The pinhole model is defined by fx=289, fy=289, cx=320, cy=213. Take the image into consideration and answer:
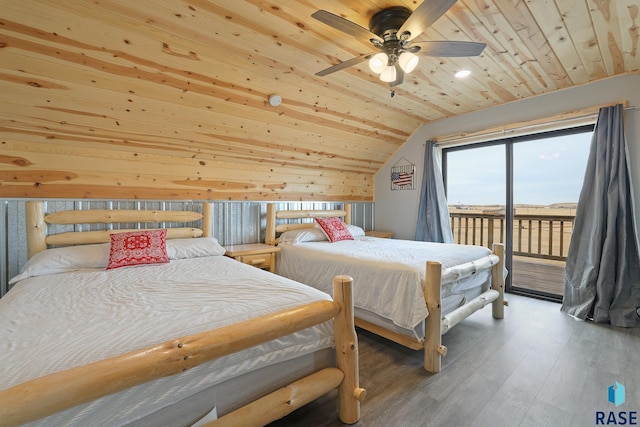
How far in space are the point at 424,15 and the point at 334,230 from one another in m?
2.52

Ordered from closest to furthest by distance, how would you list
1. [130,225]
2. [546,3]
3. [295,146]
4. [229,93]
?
1. [546,3]
2. [229,93]
3. [130,225]
4. [295,146]

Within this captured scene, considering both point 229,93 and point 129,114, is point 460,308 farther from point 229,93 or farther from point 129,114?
point 129,114

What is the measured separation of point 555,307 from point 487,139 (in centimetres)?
206

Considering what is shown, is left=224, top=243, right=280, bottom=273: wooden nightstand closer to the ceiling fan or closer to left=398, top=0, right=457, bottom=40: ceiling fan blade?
the ceiling fan

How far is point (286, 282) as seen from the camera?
185 cm

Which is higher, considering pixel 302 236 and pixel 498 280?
pixel 302 236

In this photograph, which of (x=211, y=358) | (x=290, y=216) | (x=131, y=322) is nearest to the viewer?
(x=211, y=358)

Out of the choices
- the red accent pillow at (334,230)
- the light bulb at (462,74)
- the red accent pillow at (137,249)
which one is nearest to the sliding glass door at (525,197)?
the light bulb at (462,74)

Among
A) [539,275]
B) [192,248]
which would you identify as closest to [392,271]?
[192,248]

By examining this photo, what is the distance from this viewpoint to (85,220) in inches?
100

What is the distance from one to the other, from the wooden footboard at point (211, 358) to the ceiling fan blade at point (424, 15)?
1398 millimetres

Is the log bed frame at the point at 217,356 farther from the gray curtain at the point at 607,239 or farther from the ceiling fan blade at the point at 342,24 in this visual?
the gray curtain at the point at 607,239

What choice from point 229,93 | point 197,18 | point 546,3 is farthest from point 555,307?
point 197,18

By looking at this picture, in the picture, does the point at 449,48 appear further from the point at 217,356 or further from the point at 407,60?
the point at 217,356
